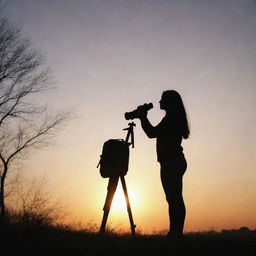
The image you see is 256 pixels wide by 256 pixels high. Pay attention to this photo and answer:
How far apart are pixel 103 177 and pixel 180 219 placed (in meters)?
1.72

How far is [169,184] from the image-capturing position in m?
5.87

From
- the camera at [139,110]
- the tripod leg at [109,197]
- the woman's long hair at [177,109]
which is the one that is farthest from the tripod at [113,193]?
the woman's long hair at [177,109]

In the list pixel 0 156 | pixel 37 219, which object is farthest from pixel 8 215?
pixel 0 156

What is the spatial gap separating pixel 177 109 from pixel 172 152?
80 centimetres

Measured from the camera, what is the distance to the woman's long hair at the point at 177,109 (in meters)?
6.10

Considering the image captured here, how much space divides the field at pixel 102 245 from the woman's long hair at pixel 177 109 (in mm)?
1958

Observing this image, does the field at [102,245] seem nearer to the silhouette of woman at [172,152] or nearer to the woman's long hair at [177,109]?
the silhouette of woman at [172,152]

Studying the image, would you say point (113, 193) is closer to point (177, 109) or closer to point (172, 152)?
point (172, 152)

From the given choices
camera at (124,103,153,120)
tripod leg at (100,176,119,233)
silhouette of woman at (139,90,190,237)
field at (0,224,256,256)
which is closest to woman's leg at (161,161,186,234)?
silhouette of woman at (139,90,190,237)

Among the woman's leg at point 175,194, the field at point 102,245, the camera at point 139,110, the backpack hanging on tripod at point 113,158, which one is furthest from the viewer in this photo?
the backpack hanging on tripod at point 113,158

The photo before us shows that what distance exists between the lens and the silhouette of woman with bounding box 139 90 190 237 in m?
5.85

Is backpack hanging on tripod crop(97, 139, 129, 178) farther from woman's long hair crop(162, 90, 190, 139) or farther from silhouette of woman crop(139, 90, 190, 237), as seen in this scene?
woman's long hair crop(162, 90, 190, 139)

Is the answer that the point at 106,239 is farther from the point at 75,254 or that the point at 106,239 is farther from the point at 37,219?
the point at 37,219

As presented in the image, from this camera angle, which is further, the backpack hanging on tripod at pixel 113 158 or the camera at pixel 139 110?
the backpack hanging on tripod at pixel 113 158
